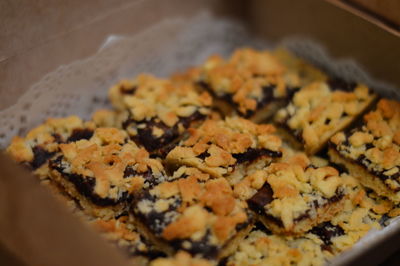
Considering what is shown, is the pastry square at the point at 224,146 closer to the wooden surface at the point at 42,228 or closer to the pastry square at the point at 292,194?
the pastry square at the point at 292,194

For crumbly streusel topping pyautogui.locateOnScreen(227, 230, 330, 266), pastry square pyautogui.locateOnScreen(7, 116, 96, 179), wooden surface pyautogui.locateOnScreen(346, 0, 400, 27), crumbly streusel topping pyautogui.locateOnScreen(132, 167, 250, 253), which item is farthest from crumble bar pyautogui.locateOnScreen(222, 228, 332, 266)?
wooden surface pyautogui.locateOnScreen(346, 0, 400, 27)

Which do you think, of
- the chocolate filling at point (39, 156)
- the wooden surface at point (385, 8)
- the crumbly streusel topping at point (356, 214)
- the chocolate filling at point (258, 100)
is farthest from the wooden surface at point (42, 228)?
the wooden surface at point (385, 8)

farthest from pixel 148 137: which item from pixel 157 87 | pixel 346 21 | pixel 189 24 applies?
pixel 346 21

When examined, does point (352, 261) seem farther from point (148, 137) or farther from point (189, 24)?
point (189, 24)

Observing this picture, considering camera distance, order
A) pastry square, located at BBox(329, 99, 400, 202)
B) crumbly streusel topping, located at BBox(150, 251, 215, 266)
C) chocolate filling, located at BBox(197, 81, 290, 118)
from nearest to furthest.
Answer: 1. crumbly streusel topping, located at BBox(150, 251, 215, 266)
2. pastry square, located at BBox(329, 99, 400, 202)
3. chocolate filling, located at BBox(197, 81, 290, 118)

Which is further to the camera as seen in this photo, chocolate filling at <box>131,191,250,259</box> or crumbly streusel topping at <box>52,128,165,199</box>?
crumbly streusel topping at <box>52,128,165,199</box>

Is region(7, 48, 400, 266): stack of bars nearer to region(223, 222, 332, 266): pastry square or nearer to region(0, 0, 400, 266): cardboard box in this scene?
region(223, 222, 332, 266): pastry square

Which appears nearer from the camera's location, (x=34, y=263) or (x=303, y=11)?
(x=34, y=263)
